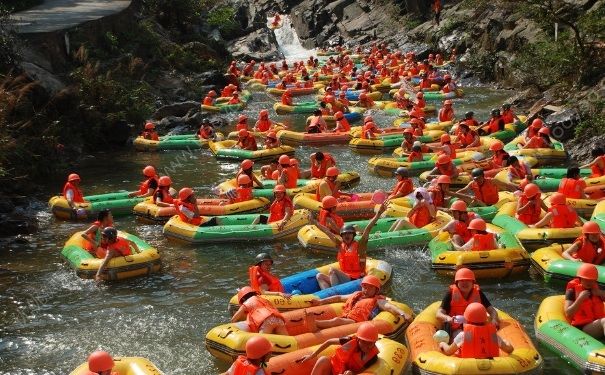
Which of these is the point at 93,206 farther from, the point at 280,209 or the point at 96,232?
the point at 280,209

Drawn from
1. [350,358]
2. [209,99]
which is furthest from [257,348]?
[209,99]

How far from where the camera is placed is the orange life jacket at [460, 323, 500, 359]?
336 inches

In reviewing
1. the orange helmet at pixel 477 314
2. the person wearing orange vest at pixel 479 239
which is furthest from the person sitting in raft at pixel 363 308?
the person wearing orange vest at pixel 479 239

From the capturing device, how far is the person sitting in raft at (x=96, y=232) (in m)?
13.5

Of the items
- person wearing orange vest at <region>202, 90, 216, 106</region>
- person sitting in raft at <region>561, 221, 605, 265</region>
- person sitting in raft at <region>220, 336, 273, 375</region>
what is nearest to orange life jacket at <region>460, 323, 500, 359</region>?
person sitting in raft at <region>220, 336, 273, 375</region>

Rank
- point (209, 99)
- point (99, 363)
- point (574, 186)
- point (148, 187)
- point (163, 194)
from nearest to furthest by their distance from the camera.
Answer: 1. point (99, 363)
2. point (574, 186)
3. point (163, 194)
4. point (148, 187)
5. point (209, 99)

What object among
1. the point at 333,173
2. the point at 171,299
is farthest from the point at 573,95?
the point at 171,299

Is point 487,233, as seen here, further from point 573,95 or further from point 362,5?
point 362,5

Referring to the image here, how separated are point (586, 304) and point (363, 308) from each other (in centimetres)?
278

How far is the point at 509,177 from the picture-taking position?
16.2 m

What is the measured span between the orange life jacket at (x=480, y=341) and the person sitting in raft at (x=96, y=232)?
7.36m

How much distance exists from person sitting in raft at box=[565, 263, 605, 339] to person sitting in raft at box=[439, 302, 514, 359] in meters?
1.38

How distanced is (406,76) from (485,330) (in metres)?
27.1

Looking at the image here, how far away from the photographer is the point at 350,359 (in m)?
8.23
